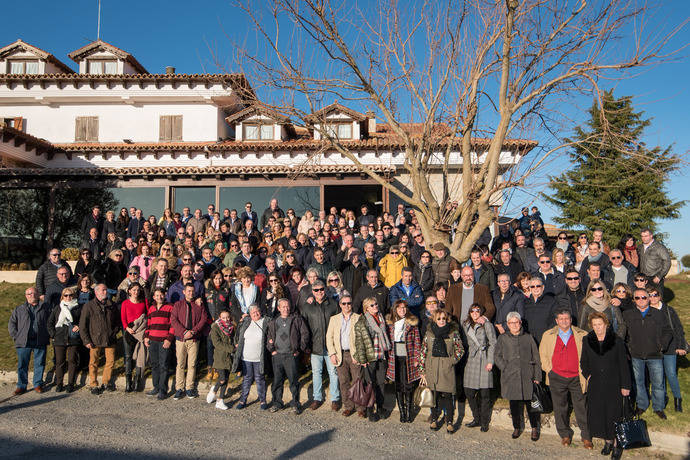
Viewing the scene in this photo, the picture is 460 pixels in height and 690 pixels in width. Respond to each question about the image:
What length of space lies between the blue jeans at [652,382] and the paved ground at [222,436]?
80cm

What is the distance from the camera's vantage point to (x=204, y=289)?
8891 millimetres

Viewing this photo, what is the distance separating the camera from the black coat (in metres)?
5.92

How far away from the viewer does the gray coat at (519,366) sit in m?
6.34

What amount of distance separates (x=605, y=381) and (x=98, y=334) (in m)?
8.14

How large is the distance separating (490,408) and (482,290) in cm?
181

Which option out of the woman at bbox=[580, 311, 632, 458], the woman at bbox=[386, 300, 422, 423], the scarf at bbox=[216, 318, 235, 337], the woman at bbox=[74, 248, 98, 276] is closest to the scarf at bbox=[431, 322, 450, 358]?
the woman at bbox=[386, 300, 422, 423]

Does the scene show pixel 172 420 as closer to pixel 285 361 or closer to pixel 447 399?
pixel 285 361

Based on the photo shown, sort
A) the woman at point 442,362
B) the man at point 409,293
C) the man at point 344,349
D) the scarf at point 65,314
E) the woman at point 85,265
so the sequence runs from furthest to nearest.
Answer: the woman at point 85,265 → the scarf at point 65,314 → the man at point 409,293 → the man at point 344,349 → the woman at point 442,362

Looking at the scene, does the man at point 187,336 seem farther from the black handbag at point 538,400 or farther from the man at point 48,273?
the black handbag at point 538,400

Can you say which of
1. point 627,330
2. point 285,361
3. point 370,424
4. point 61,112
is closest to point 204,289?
point 285,361

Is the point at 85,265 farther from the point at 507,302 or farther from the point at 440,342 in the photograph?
the point at 507,302

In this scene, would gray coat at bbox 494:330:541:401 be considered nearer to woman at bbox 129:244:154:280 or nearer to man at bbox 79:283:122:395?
man at bbox 79:283:122:395

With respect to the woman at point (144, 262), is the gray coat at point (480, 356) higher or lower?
lower

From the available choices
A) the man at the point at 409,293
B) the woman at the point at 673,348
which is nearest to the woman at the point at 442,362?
the man at the point at 409,293
